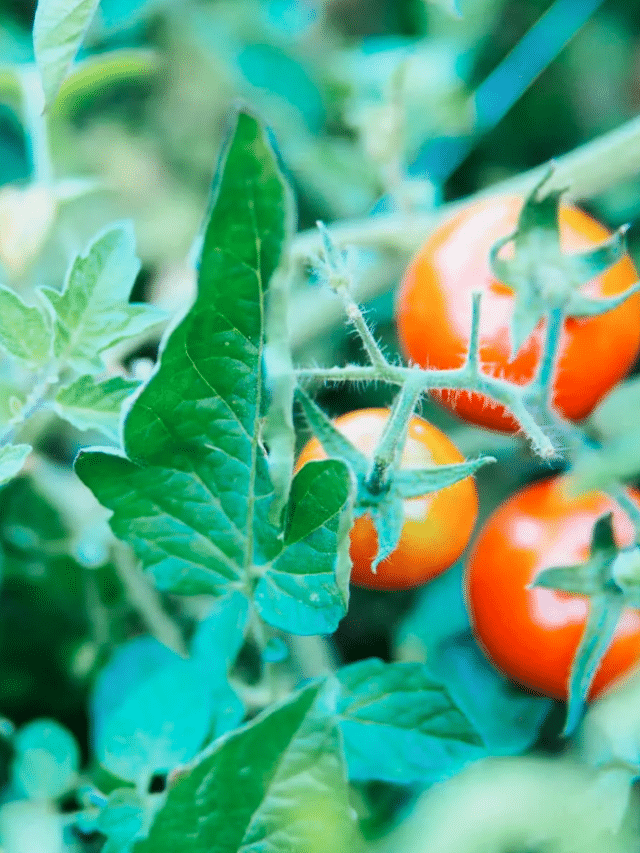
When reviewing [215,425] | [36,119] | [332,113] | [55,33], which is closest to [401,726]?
[215,425]

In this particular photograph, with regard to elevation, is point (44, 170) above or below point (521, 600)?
above

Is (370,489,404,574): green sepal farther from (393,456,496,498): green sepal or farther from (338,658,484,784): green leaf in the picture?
(338,658,484,784): green leaf

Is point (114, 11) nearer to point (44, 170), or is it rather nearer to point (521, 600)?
point (44, 170)

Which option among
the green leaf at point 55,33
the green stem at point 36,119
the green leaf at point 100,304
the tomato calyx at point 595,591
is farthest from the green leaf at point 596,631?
the green stem at point 36,119

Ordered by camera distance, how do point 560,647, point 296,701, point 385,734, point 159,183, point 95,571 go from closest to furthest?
point 296,701, point 385,734, point 560,647, point 95,571, point 159,183

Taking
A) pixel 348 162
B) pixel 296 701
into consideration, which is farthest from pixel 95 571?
pixel 348 162

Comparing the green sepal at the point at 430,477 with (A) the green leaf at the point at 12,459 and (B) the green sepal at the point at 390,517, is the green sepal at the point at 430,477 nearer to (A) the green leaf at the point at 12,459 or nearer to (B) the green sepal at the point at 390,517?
(B) the green sepal at the point at 390,517
